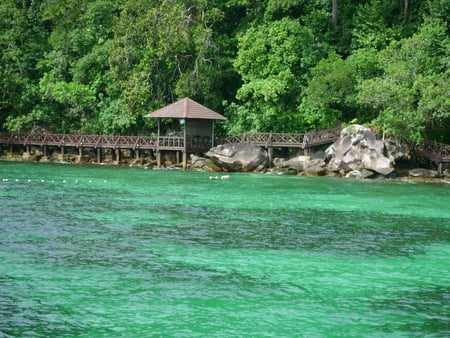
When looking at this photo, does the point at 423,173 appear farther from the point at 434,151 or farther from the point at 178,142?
the point at 178,142

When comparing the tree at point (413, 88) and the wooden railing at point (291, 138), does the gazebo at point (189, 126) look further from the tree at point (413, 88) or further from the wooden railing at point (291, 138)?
the tree at point (413, 88)

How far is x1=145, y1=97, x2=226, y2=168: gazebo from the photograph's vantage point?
44531 mm

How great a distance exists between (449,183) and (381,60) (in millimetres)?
9423

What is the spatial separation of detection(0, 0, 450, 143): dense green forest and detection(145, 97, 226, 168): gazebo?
208 centimetres

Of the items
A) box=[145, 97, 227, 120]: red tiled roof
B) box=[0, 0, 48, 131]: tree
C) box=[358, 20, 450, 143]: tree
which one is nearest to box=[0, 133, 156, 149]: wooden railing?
box=[0, 0, 48, 131]: tree

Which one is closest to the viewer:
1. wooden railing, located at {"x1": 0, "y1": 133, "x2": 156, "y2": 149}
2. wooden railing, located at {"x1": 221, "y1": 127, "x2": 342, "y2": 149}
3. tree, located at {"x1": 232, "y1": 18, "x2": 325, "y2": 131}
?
wooden railing, located at {"x1": 221, "y1": 127, "x2": 342, "y2": 149}

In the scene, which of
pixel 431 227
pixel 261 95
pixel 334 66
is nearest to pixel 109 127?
pixel 261 95

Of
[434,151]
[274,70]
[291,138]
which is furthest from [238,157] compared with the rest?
[434,151]

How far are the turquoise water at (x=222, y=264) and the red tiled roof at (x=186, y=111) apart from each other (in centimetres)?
1379

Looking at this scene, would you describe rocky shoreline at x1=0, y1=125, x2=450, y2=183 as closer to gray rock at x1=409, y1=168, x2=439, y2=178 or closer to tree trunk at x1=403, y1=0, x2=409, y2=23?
gray rock at x1=409, y1=168, x2=439, y2=178

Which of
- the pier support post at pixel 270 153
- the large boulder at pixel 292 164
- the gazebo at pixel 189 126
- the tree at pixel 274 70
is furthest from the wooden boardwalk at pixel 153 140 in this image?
the tree at pixel 274 70

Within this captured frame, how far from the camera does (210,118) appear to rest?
44.7 metres

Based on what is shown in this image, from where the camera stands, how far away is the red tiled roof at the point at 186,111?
44188 mm

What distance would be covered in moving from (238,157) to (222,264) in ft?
83.5
